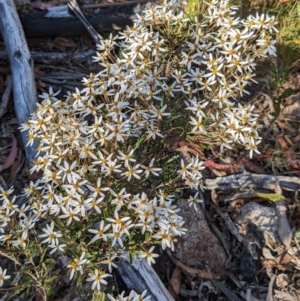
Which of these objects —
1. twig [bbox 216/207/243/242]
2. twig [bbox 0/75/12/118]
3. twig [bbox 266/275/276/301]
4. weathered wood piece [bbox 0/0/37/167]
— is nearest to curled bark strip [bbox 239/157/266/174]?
twig [bbox 216/207/243/242]

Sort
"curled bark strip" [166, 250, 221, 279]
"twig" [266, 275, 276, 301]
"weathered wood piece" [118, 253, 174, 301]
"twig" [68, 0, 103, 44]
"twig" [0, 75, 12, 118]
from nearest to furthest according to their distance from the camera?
"weathered wood piece" [118, 253, 174, 301]
"twig" [266, 275, 276, 301]
"curled bark strip" [166, 250, 221, 279]
"twig" [0, 75, 12, 118]
"twig" [68, 0, 103, 44]

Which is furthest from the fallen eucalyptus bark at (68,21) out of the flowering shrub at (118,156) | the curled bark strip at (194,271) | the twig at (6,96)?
the curled bark strip at (194,271)

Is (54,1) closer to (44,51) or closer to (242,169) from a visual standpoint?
(44,51)

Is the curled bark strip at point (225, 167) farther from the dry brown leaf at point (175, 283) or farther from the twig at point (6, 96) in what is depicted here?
the twig at point (6, 96)

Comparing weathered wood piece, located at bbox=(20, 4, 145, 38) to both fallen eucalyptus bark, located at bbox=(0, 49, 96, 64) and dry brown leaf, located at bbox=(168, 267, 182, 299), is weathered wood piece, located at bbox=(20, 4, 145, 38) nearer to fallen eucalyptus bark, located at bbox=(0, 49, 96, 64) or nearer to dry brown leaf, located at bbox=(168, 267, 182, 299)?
fallen eucalyptus bark, located at bbox=(0, 49, 96, 64)

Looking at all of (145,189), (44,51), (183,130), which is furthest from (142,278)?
(44,51)


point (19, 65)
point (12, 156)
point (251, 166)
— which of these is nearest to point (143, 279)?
point (251, 166)
